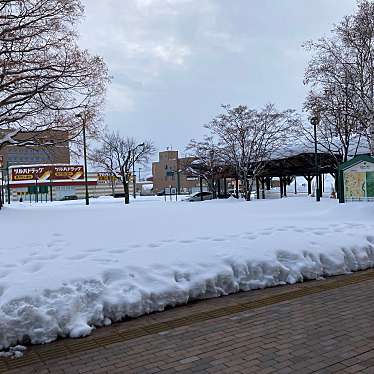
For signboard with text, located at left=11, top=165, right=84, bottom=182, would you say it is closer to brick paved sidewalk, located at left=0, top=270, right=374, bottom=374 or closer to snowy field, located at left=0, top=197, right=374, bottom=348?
snowy field, located at left=0, top=197, right=374, bottom=348

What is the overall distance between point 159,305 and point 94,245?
9.44 feet

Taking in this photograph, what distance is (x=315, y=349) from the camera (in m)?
4.47

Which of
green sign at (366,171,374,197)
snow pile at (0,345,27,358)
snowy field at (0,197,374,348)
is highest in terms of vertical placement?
green sign at (366,171,374,197)

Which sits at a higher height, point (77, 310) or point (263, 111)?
point (263, 111)

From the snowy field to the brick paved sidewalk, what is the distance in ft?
0.89

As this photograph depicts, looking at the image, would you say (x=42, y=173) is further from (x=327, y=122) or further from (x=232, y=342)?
(x=232, y=342)

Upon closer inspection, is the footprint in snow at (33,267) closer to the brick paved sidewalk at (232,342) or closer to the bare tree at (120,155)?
the brick paved sidewalk at (232,342)

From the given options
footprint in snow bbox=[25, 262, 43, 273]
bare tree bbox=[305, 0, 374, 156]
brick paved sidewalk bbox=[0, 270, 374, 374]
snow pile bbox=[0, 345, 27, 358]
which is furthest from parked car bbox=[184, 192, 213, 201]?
snow pile bbox=[0, 345, 27, 358]

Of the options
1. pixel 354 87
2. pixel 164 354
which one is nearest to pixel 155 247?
pixel 164 354

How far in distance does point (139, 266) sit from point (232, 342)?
2241 millimetres

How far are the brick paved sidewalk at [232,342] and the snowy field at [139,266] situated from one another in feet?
0.89

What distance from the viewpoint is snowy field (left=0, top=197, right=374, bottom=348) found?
5203 millimetres

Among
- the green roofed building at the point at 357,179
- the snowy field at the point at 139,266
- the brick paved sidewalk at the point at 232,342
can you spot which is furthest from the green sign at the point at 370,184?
the brick paved sidewalk at the point at 232,342

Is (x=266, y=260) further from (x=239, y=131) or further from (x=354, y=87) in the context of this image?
(x=239, y=131)
